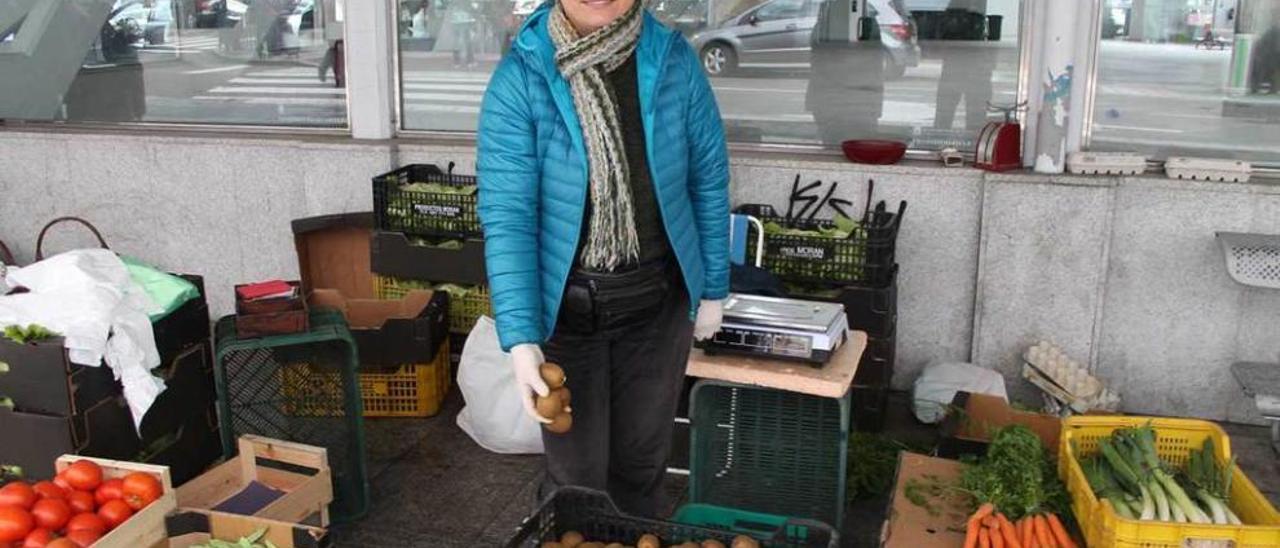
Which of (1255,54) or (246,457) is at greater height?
(1255,54)

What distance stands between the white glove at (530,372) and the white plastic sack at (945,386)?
2825 mm

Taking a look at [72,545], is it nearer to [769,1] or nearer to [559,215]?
[559,215]

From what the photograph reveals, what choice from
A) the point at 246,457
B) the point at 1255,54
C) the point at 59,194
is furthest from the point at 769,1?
the point at 59,194

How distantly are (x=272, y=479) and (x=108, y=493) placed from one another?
682 mm

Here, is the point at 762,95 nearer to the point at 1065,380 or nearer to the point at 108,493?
the point at 1065,380

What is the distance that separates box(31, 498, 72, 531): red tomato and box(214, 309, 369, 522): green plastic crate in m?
0.93

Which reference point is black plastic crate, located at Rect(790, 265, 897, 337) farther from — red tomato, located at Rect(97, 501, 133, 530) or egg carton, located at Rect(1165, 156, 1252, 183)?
red tomato, located at Rect(97, 501, 133, 530)

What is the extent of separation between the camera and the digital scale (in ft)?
11.2

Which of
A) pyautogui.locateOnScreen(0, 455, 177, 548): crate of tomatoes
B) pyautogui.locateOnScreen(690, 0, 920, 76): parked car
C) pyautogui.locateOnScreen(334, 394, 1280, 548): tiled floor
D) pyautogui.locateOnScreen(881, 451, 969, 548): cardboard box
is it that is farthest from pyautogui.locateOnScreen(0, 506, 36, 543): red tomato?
pyautogui.locateOnScreen(690, 0, 920, 76): parked car

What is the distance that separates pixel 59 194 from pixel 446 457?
11.6 ft

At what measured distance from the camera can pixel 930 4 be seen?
20.0 feet

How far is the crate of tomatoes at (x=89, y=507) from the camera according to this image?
127 inches

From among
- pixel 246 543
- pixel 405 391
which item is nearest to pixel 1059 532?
pixel 246 543

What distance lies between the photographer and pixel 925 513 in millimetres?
3676
